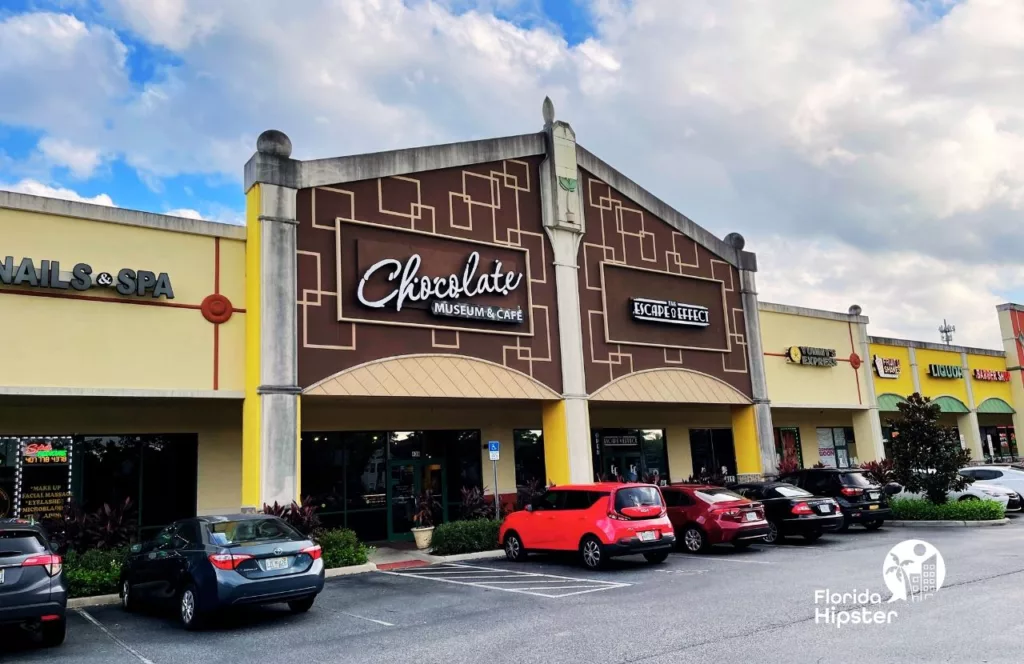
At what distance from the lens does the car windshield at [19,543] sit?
909 centimetres

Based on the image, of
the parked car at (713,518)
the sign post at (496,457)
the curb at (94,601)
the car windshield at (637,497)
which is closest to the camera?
the curb at (94,601)

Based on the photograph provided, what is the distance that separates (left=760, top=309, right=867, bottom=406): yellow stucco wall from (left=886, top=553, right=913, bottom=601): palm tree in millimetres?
13041

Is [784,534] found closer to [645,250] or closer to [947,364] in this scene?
[645,250]

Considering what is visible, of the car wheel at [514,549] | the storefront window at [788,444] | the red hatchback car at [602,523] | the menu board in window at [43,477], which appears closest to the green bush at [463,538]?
the car wheel at [514,549]

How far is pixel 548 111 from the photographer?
23.2m

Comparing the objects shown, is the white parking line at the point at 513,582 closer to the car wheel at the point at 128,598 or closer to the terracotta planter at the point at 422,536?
the terracotta planter at the point at 422,536

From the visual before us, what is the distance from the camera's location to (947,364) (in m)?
35.5

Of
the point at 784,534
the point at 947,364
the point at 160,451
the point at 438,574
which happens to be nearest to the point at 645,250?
the point at 784,534

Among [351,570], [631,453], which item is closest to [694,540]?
[351,570]

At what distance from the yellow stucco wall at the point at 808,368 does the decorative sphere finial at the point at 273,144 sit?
677 inches

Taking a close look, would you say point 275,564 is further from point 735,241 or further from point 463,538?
point 735,241

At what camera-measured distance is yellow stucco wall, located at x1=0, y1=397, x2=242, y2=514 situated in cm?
1664

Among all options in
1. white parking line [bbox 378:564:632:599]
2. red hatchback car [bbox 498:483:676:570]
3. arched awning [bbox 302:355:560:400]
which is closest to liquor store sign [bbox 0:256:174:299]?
arched awning [bbox 302:355:560:400]

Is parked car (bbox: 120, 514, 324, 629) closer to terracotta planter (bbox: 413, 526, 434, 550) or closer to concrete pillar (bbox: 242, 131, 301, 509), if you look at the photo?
concrete pillar (bbox: 242, 131, 301, 509)
